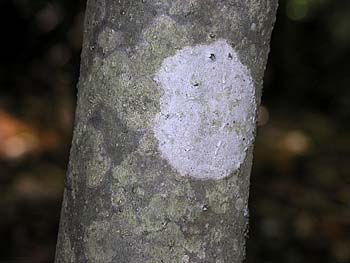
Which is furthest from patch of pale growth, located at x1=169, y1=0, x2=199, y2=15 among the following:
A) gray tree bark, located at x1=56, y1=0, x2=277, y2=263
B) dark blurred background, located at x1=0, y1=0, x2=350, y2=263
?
dark blurred background, located at x1=0, y1=0, x2=350, y2=263

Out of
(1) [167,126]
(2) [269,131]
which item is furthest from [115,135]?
(2) [269,131]

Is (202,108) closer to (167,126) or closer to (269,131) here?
(167,126)

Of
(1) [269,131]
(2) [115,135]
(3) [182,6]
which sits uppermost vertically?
(3) [182,6]

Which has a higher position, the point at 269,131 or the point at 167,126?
the point at 167,126

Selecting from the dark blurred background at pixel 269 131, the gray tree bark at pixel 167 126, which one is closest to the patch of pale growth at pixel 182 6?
the gray tree bark at pixel 167 126

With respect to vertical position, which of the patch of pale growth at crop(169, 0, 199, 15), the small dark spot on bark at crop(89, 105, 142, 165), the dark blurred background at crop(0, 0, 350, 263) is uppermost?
the patch of pale growth at crop(169, 0, 199, 15)

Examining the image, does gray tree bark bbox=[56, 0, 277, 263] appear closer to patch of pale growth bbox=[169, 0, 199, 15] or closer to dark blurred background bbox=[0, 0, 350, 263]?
patch of pale growth bbox=[169, 0, 199, 15]
